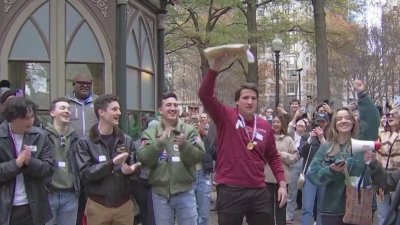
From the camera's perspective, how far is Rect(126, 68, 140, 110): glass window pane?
356 inches

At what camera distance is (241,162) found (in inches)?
202

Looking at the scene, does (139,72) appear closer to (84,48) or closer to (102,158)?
(84,48)

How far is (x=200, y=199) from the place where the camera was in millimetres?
8227

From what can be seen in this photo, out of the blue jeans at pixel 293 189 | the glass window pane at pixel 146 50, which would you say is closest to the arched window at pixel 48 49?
the glass window pane at pixel 146 50

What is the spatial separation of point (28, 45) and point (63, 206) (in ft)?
10.1

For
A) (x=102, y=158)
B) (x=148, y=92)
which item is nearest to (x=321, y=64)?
(x=148, y=92)

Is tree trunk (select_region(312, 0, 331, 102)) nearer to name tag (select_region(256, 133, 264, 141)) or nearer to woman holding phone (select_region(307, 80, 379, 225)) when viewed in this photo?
woman holding phone (select_region(307, 80, 379, 225))

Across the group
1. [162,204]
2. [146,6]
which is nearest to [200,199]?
[162,204]

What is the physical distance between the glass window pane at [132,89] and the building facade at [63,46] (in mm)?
18

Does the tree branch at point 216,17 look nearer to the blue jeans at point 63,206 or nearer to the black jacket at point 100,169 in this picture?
the blue jeans at point 63,206

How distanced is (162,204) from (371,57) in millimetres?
32913

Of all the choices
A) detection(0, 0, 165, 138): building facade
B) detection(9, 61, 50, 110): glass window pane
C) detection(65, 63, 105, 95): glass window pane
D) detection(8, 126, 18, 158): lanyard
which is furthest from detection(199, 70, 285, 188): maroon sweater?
detection(9, 61, 50, 110): glass window pane

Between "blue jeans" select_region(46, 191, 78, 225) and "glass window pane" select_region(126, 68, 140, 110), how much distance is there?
318 cm

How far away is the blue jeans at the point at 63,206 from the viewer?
19.7ft
